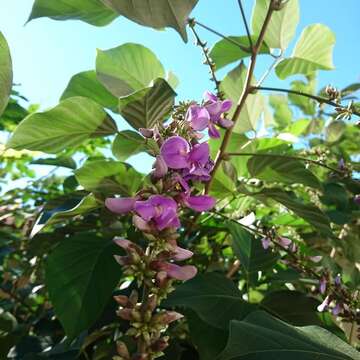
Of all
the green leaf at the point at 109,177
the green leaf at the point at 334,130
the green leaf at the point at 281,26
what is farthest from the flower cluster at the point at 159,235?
the green leaf at the point at 334,130

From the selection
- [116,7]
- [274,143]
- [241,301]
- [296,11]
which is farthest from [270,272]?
[116,7]

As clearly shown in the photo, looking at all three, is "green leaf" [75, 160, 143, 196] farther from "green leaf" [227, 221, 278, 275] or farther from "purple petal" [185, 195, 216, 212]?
"purple petal" [185, 195, 216, 212]

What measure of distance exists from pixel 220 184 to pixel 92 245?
362mm

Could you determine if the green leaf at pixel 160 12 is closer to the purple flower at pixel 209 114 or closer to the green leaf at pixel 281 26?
the purple flower at pixel 209 114

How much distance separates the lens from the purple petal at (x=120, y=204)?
61cm

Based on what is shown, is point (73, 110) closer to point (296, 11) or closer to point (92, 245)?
point (92, 245)

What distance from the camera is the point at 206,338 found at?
2.96 ft

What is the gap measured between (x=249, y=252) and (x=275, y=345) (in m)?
0.56

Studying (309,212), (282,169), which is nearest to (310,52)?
(282,169)

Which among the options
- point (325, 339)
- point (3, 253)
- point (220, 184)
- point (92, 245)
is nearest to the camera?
point (325, 339)

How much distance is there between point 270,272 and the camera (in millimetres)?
1482

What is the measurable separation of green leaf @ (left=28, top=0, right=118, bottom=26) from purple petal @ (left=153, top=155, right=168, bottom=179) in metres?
0.60

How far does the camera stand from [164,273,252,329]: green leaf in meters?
0.87

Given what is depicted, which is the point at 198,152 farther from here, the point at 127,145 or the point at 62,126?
the point at 127,145
